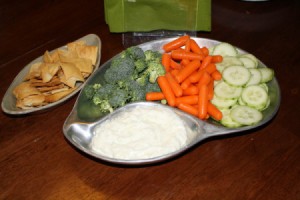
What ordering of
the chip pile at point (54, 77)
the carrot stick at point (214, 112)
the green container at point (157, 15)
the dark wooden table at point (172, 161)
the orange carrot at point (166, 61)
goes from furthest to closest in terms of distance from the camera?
the green container at point (157, 15)
the orange carrot at point (166, 61)
the chip pile at point (54, 77)
the carrot stick at point (214, 112)
the dark wooden table at point (172, 161)

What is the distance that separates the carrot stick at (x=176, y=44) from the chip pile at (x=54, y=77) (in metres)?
0.34

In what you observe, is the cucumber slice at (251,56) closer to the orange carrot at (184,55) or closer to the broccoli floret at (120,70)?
the orange carrot at (184,55)

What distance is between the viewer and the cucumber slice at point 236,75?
153 centimetres

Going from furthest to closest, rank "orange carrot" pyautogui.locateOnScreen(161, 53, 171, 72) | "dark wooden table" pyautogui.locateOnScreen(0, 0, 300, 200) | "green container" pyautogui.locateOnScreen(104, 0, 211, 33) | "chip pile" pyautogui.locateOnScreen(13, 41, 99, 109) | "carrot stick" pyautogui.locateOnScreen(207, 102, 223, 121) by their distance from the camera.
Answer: "green container" pyautogui.locateOnScreen(104, 0, 211, 33) < "orange carrot" pyautogui.locateOnScreen(161, 53, 171, 72) < "chip pile" pyautogui.locateOnScreen(13, 41, 99, 109) < "carrot stick" pyautogui.locateOnScreen(207, 102, 223, 121) < "dark wooden table" pyautogui.locateOnScreen(0, 0, 300, 200)

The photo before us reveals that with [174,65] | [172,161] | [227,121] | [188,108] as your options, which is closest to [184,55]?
[174,65]

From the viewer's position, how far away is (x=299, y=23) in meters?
2.02

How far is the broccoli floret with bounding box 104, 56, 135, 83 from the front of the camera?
1577 mm

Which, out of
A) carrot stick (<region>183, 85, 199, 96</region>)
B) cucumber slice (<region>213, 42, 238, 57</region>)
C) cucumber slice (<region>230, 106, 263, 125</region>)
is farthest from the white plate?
cucumber slice (<region>230, 106, 263, 125</region>)

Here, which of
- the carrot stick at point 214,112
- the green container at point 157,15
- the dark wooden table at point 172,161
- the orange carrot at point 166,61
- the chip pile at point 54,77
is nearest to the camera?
the dark wooden table at point 172,161

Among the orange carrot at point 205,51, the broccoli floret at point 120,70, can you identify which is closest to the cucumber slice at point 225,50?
the orange carrot at point 205,51

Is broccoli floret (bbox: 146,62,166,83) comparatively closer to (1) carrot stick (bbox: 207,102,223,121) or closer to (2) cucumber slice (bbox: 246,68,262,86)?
(1) carrot stick (bbox: 207,102,223,121)

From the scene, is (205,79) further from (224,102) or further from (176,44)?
(176,44)

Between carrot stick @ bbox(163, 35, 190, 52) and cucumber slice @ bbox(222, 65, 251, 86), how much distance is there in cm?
27

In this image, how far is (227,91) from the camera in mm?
1535
